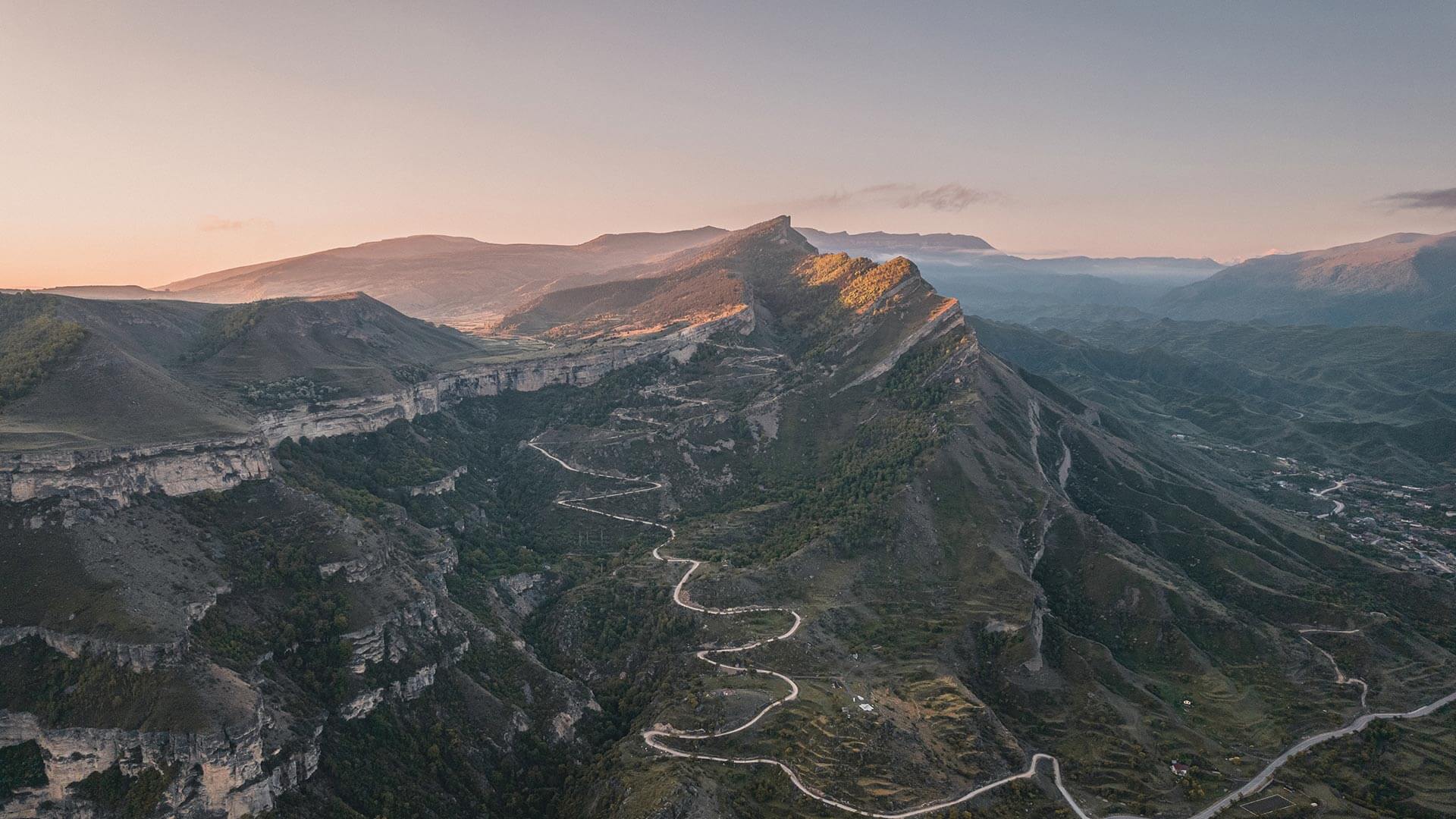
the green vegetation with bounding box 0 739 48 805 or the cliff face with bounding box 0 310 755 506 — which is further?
the cliff face with bounding box 0 310 755 506

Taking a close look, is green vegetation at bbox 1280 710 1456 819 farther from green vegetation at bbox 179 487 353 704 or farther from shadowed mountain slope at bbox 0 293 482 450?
shadowed mountain slope at bbox 0 293 482 450

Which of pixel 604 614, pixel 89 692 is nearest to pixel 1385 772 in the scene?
pixel 604 614

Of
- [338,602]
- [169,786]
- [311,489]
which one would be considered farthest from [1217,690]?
[311,489]

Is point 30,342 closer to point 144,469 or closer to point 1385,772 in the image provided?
point 144,469

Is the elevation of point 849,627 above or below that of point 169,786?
below

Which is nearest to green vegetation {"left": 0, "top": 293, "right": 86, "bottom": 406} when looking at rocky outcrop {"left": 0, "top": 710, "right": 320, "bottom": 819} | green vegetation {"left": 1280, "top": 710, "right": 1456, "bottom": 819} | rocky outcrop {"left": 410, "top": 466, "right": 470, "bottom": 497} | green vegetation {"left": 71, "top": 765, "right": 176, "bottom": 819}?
rocky outcrop {"left": 0, "top": 710, "right": 320, "bottom": 819}

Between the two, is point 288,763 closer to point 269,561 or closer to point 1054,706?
point 269,561
